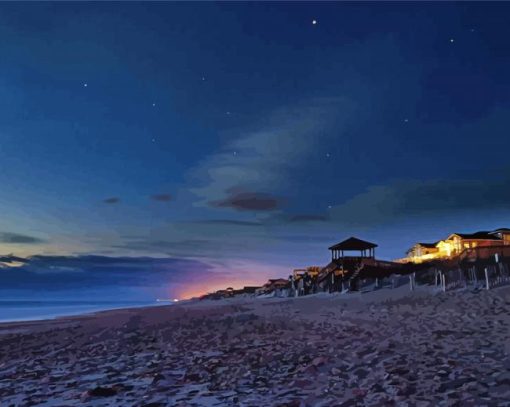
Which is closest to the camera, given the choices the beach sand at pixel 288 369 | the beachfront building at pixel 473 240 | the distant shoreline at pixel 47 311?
the beach sand at pixel 288 369

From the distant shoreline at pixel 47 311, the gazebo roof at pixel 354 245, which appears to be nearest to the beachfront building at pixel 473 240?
the gazebo roof at pixel 354 245

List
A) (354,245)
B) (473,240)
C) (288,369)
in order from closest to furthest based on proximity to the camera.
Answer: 1. (288,369)
2. (354,245)
3. (473,240)

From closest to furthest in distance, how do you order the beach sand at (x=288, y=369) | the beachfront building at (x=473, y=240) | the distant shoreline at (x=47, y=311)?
the beach sand at (x=288, y=369) → the distant shoreline at (x=47, y=311) → the beachfront building at (x=473, y=240)

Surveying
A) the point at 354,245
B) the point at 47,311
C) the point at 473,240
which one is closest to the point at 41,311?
the point at 47,311

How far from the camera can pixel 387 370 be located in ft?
22.7

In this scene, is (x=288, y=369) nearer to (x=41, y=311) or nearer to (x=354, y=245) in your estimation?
(x=354, y=245)

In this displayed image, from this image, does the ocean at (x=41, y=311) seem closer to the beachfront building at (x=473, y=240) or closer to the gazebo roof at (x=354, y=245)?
the gazebo roof at (x=354, y=245)

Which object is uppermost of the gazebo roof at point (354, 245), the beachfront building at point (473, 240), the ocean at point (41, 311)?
the beachfront building at point (473, 240)

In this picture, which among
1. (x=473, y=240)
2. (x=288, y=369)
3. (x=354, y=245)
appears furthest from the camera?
(x=473, y=240)

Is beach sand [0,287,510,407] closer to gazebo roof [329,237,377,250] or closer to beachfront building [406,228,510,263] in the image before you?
gazebo roof [329,237,377,250]

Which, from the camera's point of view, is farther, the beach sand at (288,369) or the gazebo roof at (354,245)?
the gazebo roof at (354,245)

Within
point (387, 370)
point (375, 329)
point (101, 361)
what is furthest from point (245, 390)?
point (375, 329)

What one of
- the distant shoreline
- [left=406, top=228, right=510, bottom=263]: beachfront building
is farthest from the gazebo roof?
the distant shoreline

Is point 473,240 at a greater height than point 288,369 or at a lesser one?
greater
